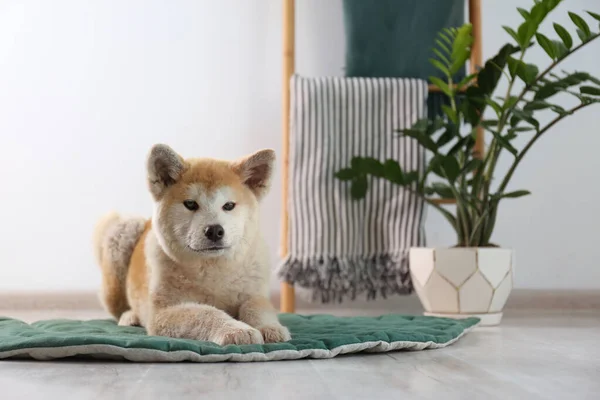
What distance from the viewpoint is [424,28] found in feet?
8.20

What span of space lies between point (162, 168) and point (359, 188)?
3.33ft

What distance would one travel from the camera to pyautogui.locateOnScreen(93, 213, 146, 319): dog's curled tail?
181 cm

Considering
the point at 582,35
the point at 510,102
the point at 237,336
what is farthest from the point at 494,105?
the point at 237,336

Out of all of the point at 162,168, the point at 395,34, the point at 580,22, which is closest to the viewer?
the point at 162,168

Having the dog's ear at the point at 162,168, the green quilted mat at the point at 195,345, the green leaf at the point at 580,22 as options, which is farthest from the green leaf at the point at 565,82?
the dog's ear at the point at 162,168

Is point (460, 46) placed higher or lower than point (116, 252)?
higher

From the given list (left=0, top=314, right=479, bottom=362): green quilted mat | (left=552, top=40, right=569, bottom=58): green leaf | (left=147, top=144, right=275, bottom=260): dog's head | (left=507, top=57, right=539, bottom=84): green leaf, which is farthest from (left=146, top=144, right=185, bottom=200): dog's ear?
(left=552, top=40, right=569, bottom=58): green leaf

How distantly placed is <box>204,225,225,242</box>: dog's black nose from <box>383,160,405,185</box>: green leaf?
3.26 ft

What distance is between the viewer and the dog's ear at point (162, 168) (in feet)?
4.75

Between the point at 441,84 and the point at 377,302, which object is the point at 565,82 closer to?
the point at 441,84

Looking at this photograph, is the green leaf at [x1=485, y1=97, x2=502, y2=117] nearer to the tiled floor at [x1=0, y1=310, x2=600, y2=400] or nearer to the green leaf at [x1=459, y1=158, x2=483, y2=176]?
the green leaf at [x1=459, y1=158, x2=483, y2=176]

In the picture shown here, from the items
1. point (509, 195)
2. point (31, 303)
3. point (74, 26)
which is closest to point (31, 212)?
point (31, 303)

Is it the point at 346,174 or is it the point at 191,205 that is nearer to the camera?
the point at 191,205

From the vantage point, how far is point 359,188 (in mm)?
2375
